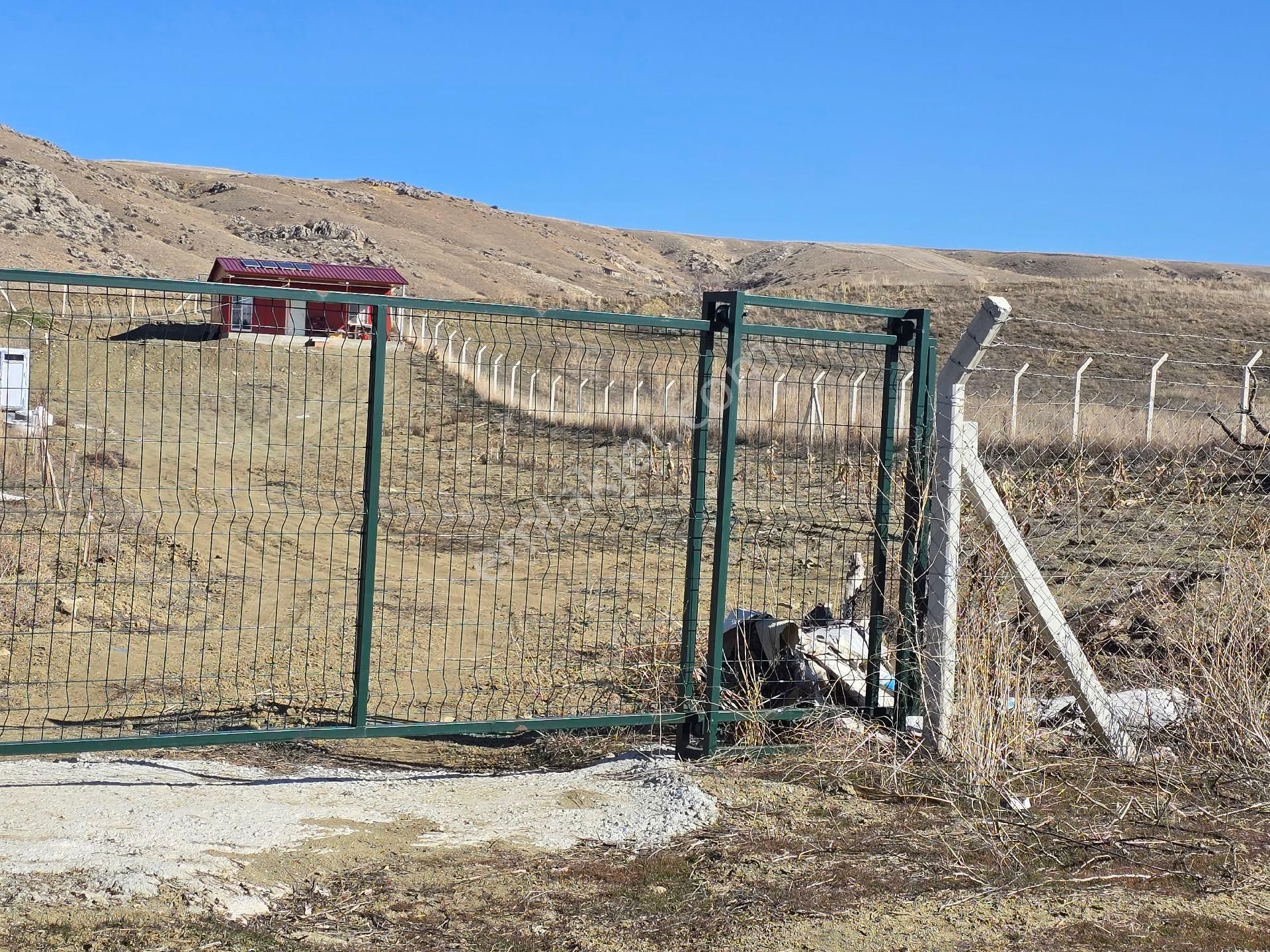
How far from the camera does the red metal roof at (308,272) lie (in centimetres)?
3831

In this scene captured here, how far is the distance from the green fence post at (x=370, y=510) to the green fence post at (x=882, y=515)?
7.36ft

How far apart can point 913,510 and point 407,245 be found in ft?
308

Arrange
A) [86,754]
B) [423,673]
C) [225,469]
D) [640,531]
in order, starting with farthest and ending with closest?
1. [225,469]
2. [640,531]
3. [423,673]
4. [86,754]

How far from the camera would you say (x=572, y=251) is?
398 feet

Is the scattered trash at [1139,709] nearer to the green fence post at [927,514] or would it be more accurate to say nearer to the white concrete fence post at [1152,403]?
the green fence post at [927,514]

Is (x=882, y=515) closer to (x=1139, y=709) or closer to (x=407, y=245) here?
(x=1139, y=709)

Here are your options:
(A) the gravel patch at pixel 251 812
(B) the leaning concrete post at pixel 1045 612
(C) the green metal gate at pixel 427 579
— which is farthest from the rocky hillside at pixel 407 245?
(A) the gravel patch at pixel 251 812

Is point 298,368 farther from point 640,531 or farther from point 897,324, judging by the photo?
point 897,324

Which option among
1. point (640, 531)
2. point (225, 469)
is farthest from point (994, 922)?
point (225, 469)

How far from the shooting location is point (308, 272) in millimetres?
39375

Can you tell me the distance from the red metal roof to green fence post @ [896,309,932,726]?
106 feet

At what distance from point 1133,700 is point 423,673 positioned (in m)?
4.25

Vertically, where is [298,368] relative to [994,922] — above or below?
above

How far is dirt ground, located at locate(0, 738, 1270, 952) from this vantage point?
3879 millimetres
